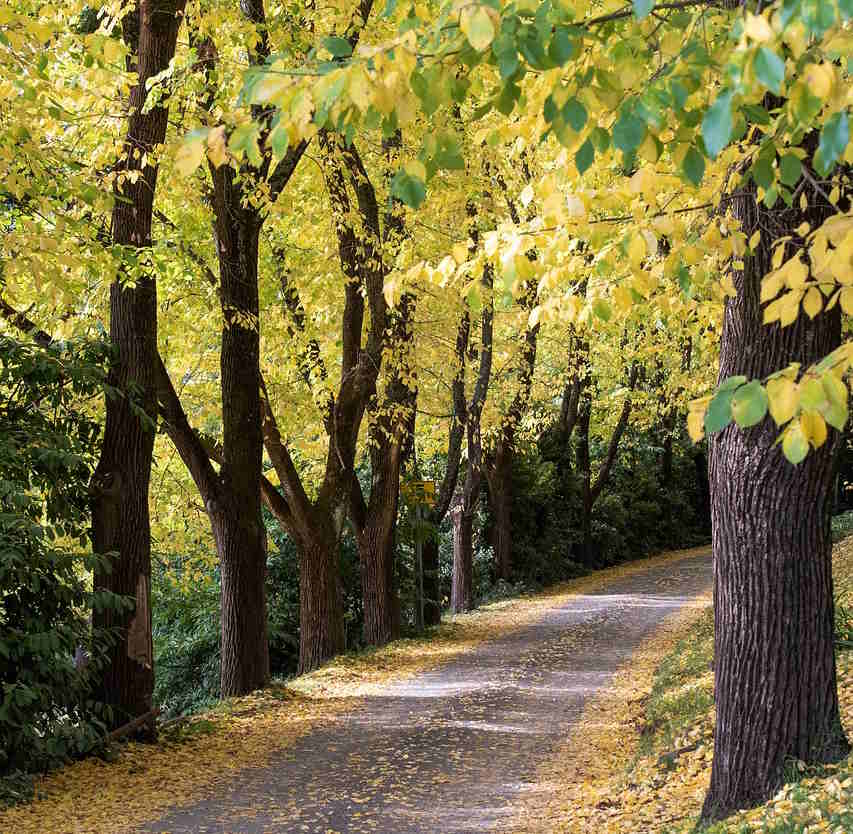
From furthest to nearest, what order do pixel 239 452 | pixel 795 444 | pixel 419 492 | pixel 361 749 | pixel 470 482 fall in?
pixel 470 482
pixel 419 492
pixel 239 452
pixel 361 749
pixel 795 444

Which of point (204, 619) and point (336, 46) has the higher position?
point (336, 46)

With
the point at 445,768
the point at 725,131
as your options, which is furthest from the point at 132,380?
the point at 725,131

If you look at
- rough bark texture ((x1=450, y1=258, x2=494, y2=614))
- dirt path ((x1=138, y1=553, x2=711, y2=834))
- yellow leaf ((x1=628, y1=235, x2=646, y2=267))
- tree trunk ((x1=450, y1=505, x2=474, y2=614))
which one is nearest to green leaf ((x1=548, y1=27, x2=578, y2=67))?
yellow leaf ((x1=628, y1=235, x2=646, y2=267))

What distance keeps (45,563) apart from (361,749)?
141 inches

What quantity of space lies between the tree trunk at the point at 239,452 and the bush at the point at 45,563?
2.52 meters

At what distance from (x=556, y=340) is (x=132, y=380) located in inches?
714

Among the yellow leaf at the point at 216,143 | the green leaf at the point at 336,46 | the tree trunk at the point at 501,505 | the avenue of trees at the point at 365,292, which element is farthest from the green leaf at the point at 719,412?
the tree trunk at the point at 501,505

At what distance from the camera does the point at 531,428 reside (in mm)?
26656

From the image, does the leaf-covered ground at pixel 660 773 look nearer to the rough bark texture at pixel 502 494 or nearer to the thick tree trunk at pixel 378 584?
the thick tree trunk at pixel 378 584

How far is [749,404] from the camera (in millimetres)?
2654

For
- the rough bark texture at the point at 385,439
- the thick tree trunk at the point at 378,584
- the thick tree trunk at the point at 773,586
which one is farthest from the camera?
the thick tree trunk at the point at 378,584

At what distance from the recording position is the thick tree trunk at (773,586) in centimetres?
615

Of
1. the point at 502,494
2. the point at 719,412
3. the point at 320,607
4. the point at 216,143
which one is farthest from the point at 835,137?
the point at 502,494

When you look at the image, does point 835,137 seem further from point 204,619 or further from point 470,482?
point 470,482
